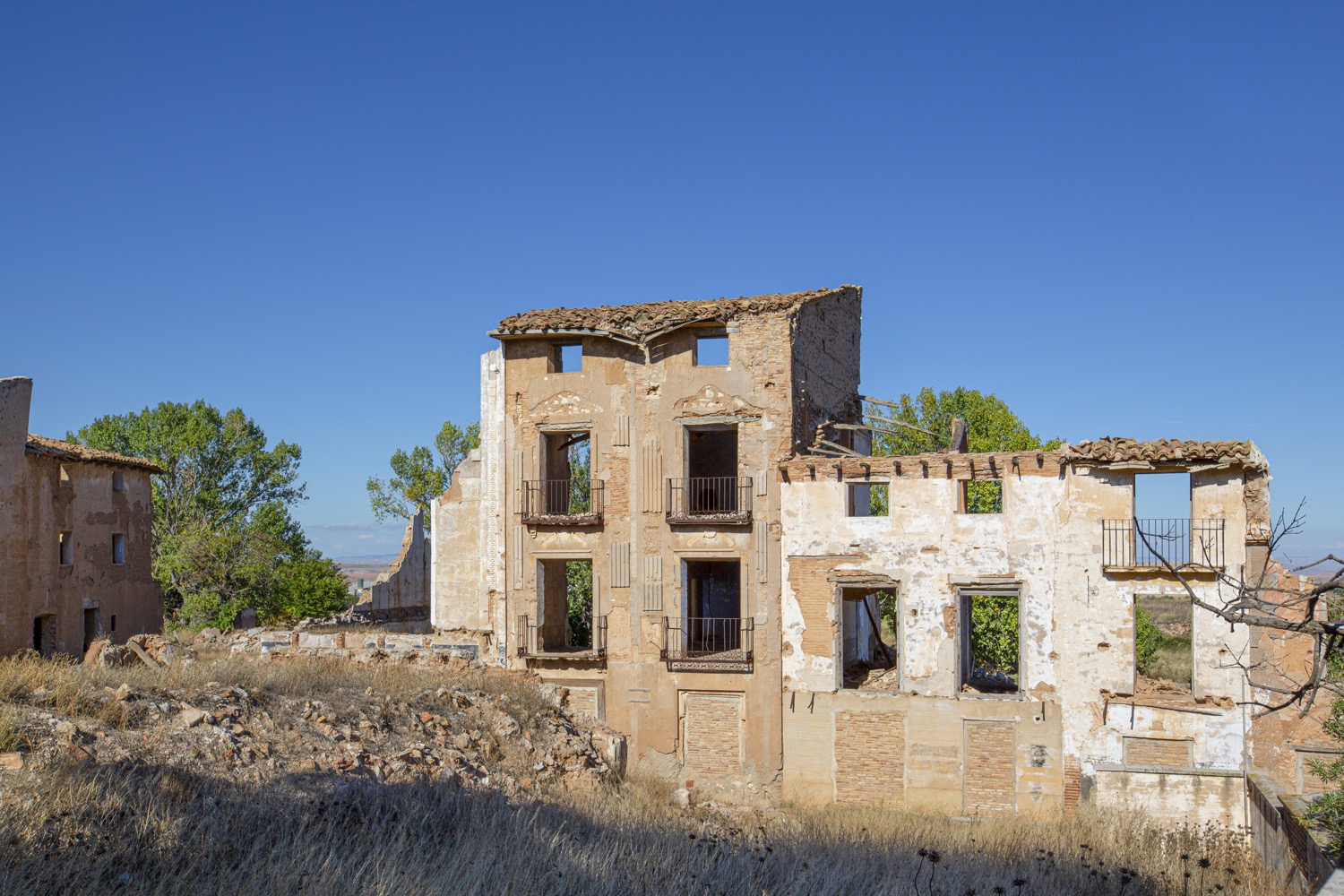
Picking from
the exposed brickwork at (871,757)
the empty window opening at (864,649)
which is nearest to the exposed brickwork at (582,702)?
the exposed brickwork at (871,757)

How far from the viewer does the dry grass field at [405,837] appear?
9.68 meters

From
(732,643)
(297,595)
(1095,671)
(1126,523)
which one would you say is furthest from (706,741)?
(297,595)

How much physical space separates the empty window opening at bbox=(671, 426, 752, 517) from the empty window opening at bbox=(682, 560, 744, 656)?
158 cm

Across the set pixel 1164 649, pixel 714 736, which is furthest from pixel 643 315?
pixel 1164 649

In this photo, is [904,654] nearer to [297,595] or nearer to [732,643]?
[732,643]

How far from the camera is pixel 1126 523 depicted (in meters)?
20.6

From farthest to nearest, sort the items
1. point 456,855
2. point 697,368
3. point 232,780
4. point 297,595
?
1. point 297,595
2. point 697,368
3. point 232,780
4. point 456,855

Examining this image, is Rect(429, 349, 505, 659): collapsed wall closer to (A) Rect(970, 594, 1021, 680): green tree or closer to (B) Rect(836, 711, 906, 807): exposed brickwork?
(B) Rect(836, 711, 906, 807): exposed brickwork

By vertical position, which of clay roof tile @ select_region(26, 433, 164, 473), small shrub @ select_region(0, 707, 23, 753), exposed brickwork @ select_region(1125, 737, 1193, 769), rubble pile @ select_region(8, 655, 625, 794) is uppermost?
clay roof tile @ select_region(26, 433, 164, 473)

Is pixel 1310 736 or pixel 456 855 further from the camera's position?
pixel 1310 736

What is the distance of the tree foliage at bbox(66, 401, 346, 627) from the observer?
4025 cm

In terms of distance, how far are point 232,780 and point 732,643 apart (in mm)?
14068

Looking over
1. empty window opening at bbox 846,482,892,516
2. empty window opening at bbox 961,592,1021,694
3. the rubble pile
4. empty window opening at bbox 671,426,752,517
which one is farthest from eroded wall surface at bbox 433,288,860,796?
empty window opening at bbox 961,592,1021,694

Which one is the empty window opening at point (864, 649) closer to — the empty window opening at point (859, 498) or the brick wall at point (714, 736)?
the empty window opening at point (859, 498)
